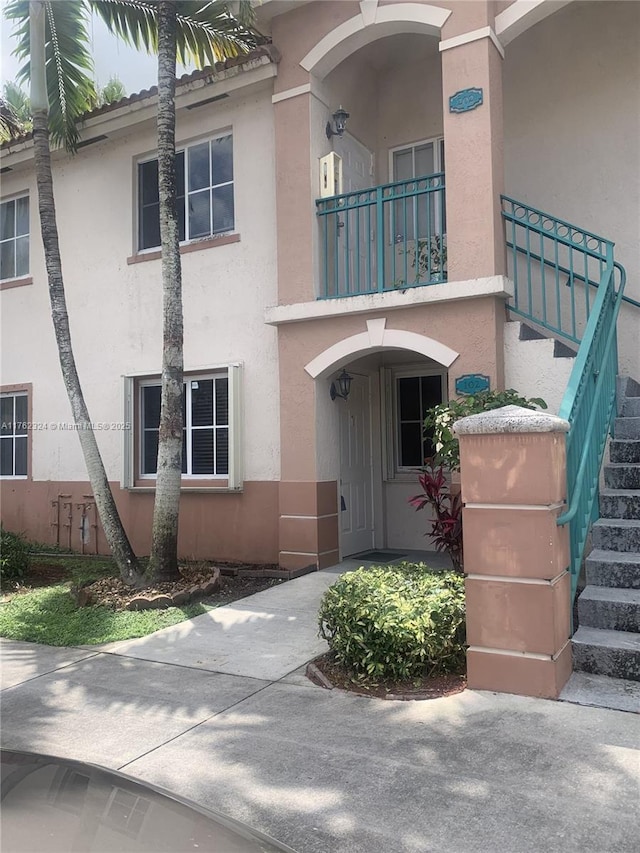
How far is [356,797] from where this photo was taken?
3166 mm

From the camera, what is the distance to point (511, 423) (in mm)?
4160

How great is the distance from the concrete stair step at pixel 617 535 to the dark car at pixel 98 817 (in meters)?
4.09

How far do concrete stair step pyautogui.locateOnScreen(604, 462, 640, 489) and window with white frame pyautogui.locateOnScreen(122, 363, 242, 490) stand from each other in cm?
444

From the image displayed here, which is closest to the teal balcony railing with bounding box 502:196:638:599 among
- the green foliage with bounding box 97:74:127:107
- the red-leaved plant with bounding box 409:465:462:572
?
the red-leaved plant with bounding box 409:465:462:572

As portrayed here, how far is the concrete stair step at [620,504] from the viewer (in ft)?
17.8

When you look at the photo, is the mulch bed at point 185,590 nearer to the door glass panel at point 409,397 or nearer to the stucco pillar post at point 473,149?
the door glass panel at point 409,397

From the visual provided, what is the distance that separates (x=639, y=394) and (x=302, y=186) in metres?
4.44

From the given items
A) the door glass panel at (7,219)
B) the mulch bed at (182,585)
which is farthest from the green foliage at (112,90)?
the mulch bed at (182,585)

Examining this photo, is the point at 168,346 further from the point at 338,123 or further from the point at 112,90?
the point at 112,90

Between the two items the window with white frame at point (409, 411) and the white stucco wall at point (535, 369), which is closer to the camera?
the white stucco wall at point (535, 369)

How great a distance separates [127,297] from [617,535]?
7.33 metres

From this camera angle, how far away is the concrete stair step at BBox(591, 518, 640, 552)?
5160 mm

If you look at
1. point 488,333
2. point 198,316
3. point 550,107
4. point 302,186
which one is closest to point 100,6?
point 302,186

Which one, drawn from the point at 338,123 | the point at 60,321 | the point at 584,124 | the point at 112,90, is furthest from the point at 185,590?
the point at 112,90
